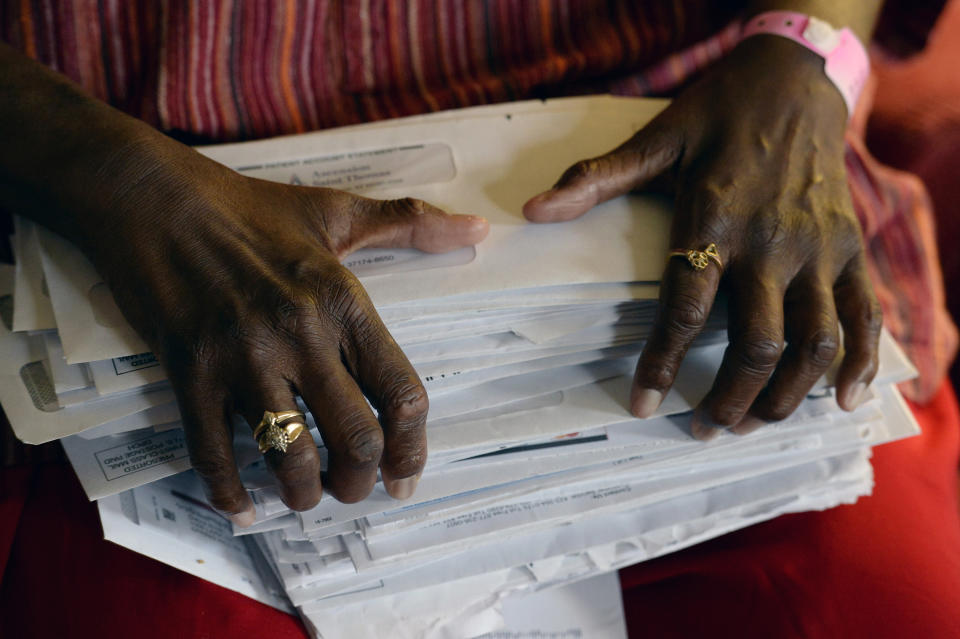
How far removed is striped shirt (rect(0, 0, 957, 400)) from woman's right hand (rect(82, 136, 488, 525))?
0.24 m

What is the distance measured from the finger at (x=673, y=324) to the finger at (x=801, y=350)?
96mm

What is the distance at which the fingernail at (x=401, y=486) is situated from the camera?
0.59 metres

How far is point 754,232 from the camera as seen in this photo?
0.67m

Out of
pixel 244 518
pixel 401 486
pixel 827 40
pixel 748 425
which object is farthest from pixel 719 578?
pixel 827 40

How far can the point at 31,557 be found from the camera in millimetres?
652

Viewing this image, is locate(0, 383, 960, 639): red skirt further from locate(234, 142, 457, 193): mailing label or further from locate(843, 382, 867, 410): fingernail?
locate(234, 142, 457, 193): mailing label

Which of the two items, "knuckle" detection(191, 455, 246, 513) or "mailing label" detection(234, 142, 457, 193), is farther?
"mailing label" detection(234, 142, 457, 193)

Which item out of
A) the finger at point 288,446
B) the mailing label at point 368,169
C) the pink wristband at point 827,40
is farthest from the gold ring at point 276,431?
the pink wristband at point 827,40

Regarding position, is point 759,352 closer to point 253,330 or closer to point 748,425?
point 748,425

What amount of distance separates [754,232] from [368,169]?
1.27ft

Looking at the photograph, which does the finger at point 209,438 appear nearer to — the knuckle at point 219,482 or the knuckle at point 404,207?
the knuckle at point 219,482

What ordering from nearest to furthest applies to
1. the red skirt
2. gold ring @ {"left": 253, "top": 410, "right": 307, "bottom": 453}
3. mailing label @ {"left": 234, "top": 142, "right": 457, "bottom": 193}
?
gold ring @ {"left": 253, "top": 410, "right": 307, "bottom": 453}
the red skirt
mailing label @ {"left": 234, "top": 142, "right": 457, "bottom": 193}

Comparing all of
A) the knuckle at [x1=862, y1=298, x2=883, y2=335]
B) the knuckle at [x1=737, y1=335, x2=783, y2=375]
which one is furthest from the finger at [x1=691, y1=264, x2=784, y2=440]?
the knuckle at [x1=862, y1=298, x2=883, y2=335]

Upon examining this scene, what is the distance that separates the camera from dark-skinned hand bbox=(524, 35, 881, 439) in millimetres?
635
